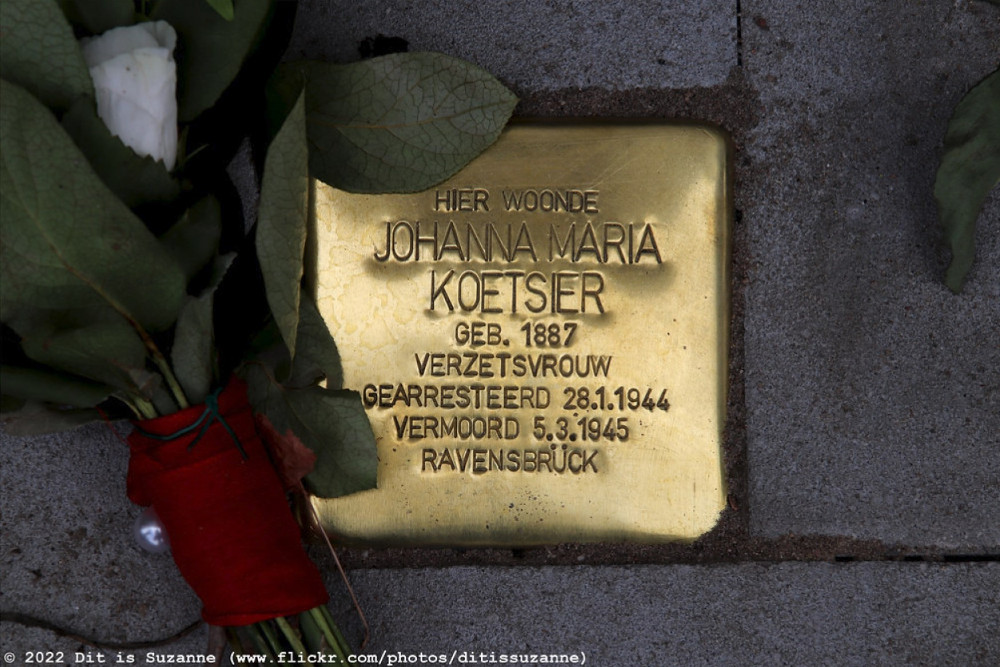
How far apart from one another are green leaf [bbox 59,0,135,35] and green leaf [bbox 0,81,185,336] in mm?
174

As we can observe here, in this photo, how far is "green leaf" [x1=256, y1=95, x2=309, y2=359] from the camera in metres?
0.75

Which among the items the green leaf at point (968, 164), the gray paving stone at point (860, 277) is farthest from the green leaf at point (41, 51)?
the green leaf at point (968, 164)

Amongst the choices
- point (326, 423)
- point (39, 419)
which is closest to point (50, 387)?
point (39, 419)

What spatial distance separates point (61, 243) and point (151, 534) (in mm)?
458

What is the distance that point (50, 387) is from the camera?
798 millimetres

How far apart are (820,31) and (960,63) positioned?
216 mm

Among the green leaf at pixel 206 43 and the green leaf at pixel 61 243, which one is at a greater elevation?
the green leaf at pixel 206 43

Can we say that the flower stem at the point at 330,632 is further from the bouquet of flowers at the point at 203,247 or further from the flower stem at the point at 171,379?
the flower stem at the point at 171,379

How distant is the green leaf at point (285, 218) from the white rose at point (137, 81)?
5.6 inches

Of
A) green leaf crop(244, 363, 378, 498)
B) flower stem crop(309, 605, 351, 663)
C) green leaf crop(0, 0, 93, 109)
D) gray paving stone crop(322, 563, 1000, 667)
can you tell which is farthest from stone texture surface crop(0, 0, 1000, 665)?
green leaf crop(0, 0, 93, 109)

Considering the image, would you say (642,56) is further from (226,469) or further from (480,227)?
(226,469)

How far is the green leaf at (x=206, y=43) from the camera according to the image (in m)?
0.85

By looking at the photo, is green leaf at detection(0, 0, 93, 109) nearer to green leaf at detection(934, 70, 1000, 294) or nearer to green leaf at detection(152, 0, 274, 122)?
green leaf at detection(152, 0, 274, 122)

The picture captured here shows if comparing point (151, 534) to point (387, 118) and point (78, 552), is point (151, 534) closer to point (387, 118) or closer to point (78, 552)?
point (78, 552)
